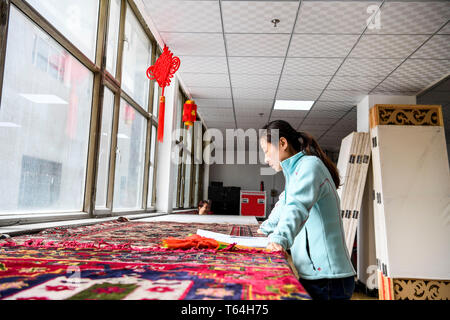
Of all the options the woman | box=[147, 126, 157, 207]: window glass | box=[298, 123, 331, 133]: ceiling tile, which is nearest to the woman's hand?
the woman

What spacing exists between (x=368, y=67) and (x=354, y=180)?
5.60ft

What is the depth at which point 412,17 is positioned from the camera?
3424 millimetres

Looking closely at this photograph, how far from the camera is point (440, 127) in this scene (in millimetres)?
4680

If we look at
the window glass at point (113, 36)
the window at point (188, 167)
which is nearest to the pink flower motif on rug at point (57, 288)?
the window glass at point (113, 36)

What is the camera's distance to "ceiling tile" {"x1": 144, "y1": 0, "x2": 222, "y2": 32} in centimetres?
345

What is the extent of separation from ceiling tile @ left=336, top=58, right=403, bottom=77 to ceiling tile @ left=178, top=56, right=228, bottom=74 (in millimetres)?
1677

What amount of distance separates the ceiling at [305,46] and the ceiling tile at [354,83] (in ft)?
0.05

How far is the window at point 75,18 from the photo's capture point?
241cm

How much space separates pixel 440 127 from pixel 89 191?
4552mm

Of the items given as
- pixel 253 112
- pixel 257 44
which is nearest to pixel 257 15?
pixel 257 44

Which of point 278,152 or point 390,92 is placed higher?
point 390,92

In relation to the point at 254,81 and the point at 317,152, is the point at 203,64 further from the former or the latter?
the point at 317,152
